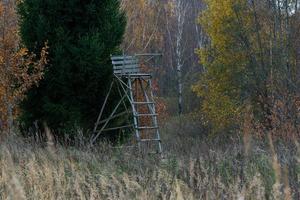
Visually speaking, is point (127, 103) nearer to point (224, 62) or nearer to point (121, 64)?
point (121, 64)

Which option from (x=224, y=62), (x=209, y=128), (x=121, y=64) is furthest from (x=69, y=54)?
(x=209, y=128)

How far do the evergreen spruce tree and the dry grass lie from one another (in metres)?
3.28

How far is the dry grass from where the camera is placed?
5.42 meters

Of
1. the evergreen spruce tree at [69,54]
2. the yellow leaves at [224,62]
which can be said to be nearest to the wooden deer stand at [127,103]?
the evergreen spruce tree at [69,54]

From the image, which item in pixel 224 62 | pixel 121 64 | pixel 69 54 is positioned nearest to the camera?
pixel 69 54

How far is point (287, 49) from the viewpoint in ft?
52.7

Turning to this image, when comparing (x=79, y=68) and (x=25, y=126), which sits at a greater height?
(x=79, y=68)

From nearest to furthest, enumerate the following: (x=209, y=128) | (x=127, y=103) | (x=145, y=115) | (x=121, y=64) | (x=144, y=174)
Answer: (x=144, y=174) < (x=145, y=115) < (x=121, y=64) < (x=127, y=103) < (x=209, y=128)

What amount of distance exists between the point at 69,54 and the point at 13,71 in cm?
141

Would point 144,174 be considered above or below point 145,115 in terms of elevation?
below

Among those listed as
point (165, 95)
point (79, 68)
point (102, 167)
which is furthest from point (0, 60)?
point (165, 95)

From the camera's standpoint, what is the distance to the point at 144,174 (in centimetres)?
666

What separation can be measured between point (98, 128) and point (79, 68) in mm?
2023

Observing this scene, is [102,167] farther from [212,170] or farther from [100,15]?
[100,15]
